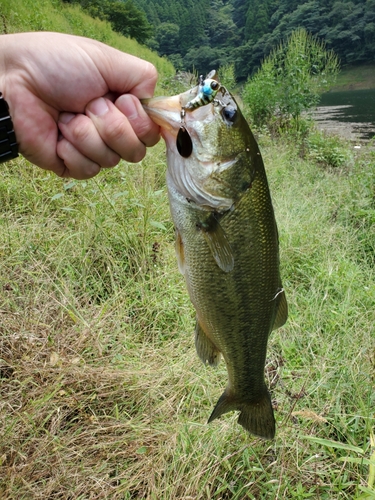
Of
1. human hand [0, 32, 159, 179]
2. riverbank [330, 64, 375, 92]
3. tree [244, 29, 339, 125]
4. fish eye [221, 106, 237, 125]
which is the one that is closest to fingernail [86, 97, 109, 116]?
human hand [0, 32, 159, 179]

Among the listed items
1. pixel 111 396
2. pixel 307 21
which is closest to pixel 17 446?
pixel 111 396

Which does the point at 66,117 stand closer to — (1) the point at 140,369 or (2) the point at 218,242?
(2) the point at 218,242

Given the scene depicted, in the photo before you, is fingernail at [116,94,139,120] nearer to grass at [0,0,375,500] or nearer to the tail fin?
the tail fin

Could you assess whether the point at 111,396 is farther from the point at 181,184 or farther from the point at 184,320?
the point at 181,184

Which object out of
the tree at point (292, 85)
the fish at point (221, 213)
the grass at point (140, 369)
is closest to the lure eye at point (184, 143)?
the fish at point (221, 213)

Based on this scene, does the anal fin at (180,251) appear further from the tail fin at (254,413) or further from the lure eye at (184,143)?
Result: the tail fin at (254,413)

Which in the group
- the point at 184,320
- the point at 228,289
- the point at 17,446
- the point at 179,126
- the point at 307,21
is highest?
the point at 179,126
